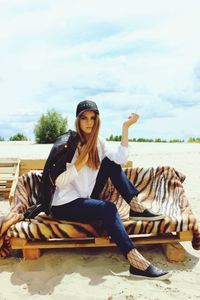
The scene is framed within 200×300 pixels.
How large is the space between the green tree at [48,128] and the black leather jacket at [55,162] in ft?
50.5

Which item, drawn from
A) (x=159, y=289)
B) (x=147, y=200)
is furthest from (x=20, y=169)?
(x=159, y=289)

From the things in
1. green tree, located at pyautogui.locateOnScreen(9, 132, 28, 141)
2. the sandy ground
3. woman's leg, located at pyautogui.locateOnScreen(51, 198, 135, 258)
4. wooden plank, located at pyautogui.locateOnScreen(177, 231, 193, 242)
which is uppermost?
green tree, located at pyautogui.locateOnScreen(9, 132, 28, 141)

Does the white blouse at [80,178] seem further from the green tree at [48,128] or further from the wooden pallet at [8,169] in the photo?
the green tree at [48,128]

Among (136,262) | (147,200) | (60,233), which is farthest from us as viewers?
(147,200)

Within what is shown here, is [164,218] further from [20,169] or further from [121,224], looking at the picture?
[20,169]

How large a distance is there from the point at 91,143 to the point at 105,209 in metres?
0.67

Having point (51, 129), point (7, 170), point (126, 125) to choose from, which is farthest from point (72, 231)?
point (51, 129)

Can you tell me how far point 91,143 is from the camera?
165 inches

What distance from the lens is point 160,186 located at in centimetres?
521

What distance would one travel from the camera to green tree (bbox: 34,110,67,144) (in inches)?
769

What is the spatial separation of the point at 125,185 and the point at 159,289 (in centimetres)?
112

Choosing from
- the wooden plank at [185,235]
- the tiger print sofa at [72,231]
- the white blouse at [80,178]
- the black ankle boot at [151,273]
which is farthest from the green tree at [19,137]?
the black ankle boot at [151,273]

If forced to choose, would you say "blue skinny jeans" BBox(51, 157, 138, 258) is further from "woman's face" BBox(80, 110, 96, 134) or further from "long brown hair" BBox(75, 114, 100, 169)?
"woman's face" BBox(80, 110, 96, 134)

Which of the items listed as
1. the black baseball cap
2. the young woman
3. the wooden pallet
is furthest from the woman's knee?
the wooden pallet
